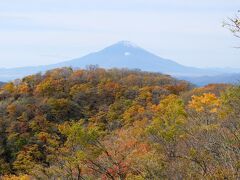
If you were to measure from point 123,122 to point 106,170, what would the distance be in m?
32.3

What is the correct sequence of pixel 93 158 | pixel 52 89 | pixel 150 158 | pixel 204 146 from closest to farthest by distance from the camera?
pixel 204 146 → pixel 150 158 → pixel 93 158 → pixel 52 89

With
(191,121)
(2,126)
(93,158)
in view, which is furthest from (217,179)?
(2,126)

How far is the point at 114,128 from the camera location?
51500 mm

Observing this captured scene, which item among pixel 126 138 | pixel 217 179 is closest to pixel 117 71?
pixel 126 138

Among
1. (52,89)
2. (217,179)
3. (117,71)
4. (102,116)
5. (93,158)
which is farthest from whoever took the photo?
(117,71)

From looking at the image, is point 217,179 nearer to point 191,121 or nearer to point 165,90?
point 191,121

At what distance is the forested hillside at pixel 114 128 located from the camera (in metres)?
15.5

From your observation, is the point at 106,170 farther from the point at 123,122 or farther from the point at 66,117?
the point at 66,117

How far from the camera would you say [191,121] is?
24266 millimetres

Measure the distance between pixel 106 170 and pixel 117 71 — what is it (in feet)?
213

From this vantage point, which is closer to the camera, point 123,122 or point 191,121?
point 191,121

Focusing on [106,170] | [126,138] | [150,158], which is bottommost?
[126,138]

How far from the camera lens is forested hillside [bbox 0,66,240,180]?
15547 mm

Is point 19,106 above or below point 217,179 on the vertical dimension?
below
